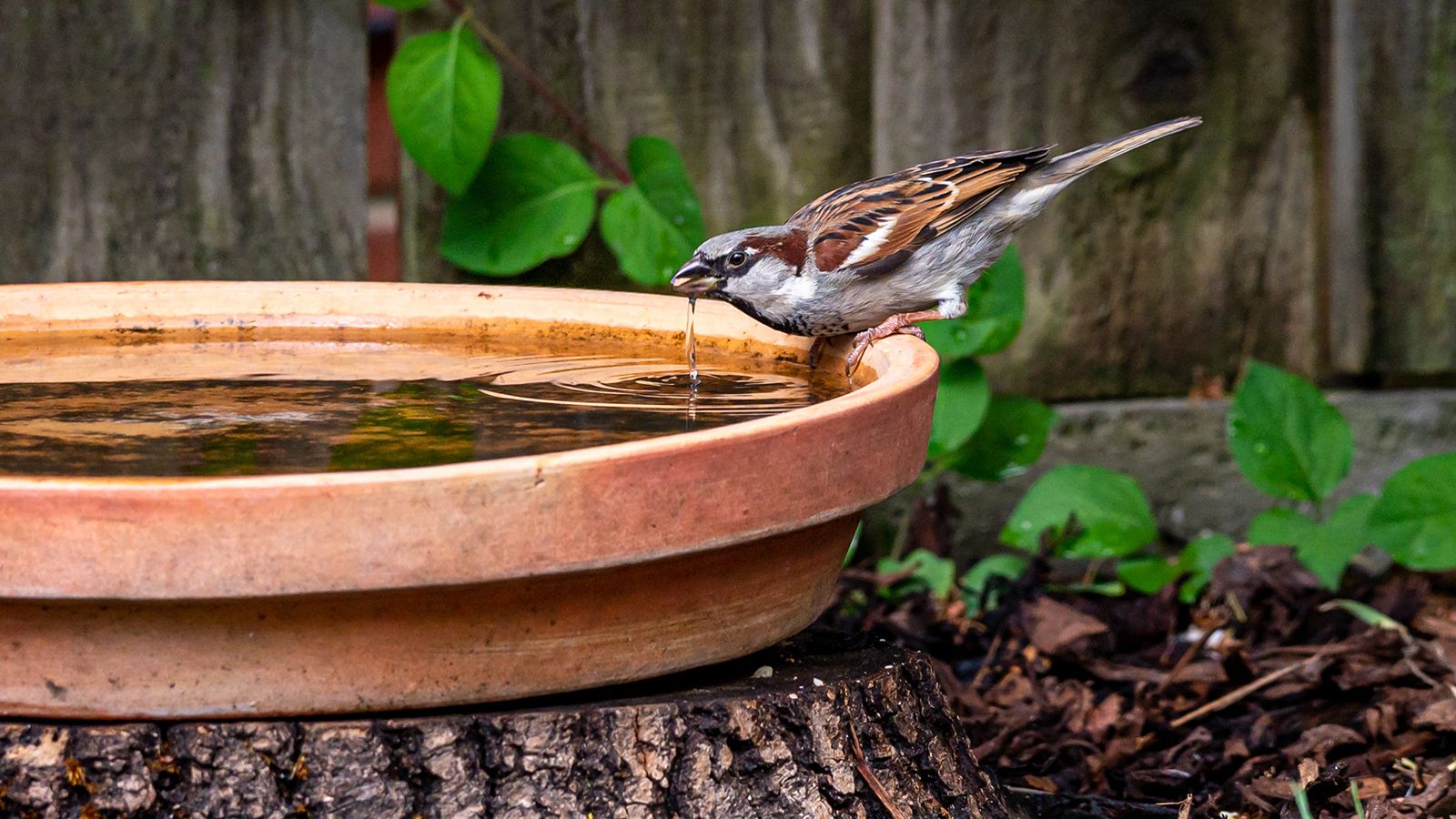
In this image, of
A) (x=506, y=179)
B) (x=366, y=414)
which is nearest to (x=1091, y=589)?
(x=506, y=179)

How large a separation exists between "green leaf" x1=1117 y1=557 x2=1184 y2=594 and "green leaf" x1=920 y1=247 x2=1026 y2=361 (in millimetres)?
627

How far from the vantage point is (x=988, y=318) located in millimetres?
3680

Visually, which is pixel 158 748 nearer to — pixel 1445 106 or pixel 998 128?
pixel 998 128

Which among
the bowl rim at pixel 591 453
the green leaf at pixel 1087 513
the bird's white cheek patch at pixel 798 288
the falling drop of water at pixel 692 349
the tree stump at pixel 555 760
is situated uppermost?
the bowl rim at pixel 591 453

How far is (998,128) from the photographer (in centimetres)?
405

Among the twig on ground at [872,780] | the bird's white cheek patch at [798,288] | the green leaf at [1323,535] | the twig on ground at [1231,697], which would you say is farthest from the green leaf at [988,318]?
the twig on ground at [872,780]

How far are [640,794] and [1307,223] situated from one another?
3.09m

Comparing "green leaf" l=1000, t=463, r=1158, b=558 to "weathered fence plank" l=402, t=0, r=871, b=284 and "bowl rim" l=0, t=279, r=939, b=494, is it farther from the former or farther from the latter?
"bowl rim" l=0, t=279, r=939, b=494

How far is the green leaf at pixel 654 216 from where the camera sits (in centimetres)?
382

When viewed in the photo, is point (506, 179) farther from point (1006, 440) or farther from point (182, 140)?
point (1006, 440)

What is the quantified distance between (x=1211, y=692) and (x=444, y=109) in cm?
223

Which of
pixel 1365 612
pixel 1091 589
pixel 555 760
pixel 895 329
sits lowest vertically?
pixel 1091 589

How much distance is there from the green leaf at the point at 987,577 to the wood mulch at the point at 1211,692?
5cm

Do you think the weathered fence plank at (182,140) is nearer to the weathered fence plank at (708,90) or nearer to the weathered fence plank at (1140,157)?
the weathered fence plank at (708,90)
